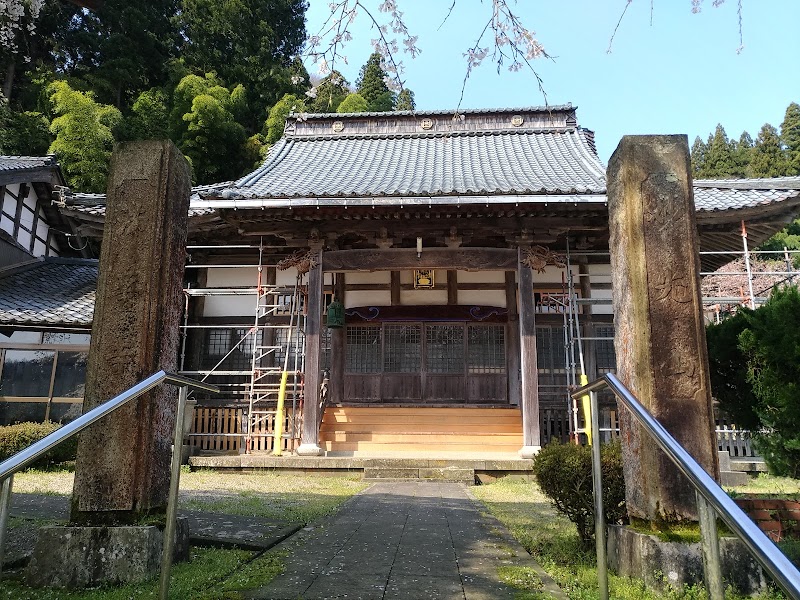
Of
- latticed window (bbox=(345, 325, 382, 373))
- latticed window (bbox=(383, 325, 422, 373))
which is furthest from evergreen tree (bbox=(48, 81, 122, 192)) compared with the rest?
latticed window (bbox=(383, 325, 422, 373))

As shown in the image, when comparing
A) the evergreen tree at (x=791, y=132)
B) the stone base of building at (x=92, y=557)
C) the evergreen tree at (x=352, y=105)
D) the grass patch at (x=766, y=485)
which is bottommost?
the grass patch at (x=766, y=485)

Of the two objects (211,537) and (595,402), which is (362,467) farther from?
(595,402)

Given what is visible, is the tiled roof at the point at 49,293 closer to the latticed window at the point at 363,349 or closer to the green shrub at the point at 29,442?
the green shrub at the point at 29,442

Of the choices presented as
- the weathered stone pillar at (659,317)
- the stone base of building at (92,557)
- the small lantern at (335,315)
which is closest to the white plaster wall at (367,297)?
the small lantern at (335,315)

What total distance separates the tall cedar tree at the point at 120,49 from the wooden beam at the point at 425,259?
22.2 meters

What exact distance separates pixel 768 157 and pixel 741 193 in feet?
96.1

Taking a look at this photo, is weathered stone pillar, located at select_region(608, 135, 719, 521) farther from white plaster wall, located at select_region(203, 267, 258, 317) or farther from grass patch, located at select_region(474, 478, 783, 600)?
white plaster wall, located at select_region(203, 267, 258, 317)

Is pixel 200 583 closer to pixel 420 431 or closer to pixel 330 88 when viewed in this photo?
pixel 330 88

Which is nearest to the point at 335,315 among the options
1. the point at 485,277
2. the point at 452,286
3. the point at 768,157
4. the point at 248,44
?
the point at 452,286

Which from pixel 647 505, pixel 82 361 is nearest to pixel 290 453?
pixel 82 361

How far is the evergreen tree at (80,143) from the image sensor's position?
19.9m

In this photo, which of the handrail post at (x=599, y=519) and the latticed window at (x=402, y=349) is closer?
the handrail post at (x=599, y=519)

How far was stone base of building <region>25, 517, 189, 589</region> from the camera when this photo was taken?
342cm

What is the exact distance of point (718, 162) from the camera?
125ft
